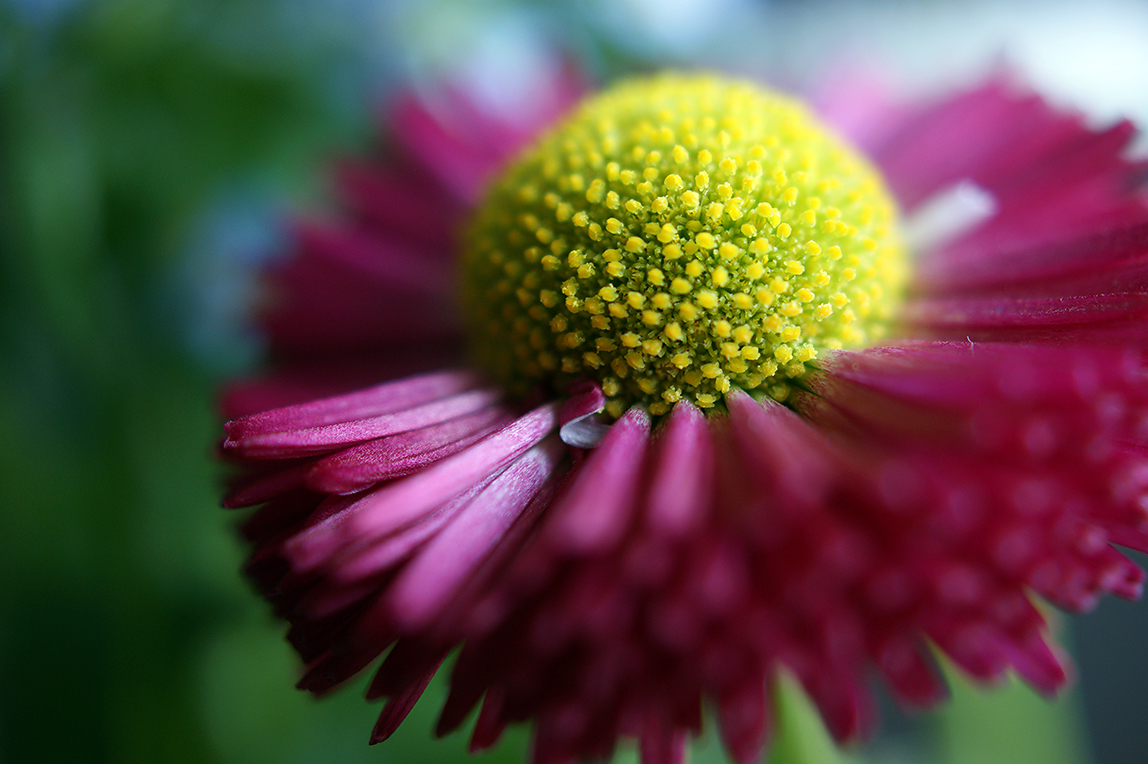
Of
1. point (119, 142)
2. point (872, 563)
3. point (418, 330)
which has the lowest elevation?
point (872, 563)

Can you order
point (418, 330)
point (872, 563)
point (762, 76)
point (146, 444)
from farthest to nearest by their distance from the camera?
point (762, 76)
point (146, 444)
point (418, 330)
point (872, 563)

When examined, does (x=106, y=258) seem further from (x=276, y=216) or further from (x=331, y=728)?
(x=331, y=728)

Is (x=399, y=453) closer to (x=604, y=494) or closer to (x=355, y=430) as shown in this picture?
(x=355, y=430)

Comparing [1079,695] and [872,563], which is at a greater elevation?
[872,563]

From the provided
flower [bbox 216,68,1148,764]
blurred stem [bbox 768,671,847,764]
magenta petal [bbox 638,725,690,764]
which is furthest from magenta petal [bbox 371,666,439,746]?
blurred stem [bbox 768,671,847,764]

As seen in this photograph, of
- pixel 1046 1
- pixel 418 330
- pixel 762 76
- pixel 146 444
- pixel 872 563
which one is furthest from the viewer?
pixel 1046 1

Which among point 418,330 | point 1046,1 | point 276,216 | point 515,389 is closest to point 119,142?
point 276,216

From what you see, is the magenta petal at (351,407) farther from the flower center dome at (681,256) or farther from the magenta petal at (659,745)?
the magenta petal at (659,745)
